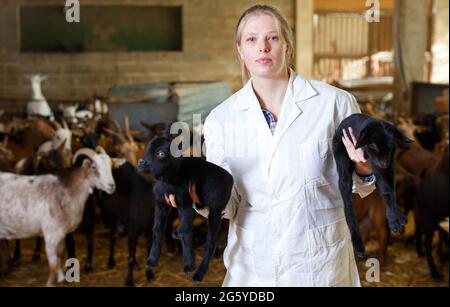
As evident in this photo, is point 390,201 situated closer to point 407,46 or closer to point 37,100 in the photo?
point 407,46

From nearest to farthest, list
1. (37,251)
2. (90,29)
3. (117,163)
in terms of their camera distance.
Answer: (117,163) < (37,251) < (90,29)

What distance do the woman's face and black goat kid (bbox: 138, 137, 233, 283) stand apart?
0.37 meters

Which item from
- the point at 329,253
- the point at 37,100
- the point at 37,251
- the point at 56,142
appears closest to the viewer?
the point at 329,253

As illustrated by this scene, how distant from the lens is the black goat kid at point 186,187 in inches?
69.2

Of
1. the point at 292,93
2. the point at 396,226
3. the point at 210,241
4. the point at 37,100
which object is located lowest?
the point at 210,241

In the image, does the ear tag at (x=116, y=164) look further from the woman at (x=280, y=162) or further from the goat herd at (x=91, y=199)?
the woman at (x=280, y=162)

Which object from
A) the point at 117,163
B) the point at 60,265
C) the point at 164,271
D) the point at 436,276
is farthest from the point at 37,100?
the point at 436,276

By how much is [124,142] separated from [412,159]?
3328 mm

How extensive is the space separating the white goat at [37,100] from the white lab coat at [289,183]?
1029 centimetres

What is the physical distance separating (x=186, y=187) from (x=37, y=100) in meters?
11.1

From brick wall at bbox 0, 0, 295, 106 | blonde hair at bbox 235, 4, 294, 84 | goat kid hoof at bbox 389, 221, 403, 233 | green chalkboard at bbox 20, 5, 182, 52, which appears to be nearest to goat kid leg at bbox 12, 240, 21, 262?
blonde hair at bbox 235, 4, 294, 84

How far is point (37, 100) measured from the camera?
39.7ft

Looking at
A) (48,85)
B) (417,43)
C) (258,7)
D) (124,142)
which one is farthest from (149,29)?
(258,7)

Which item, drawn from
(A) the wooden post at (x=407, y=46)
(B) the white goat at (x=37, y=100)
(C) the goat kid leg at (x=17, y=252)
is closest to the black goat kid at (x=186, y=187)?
(C) the goat kid leg at (x=17, y=252)
